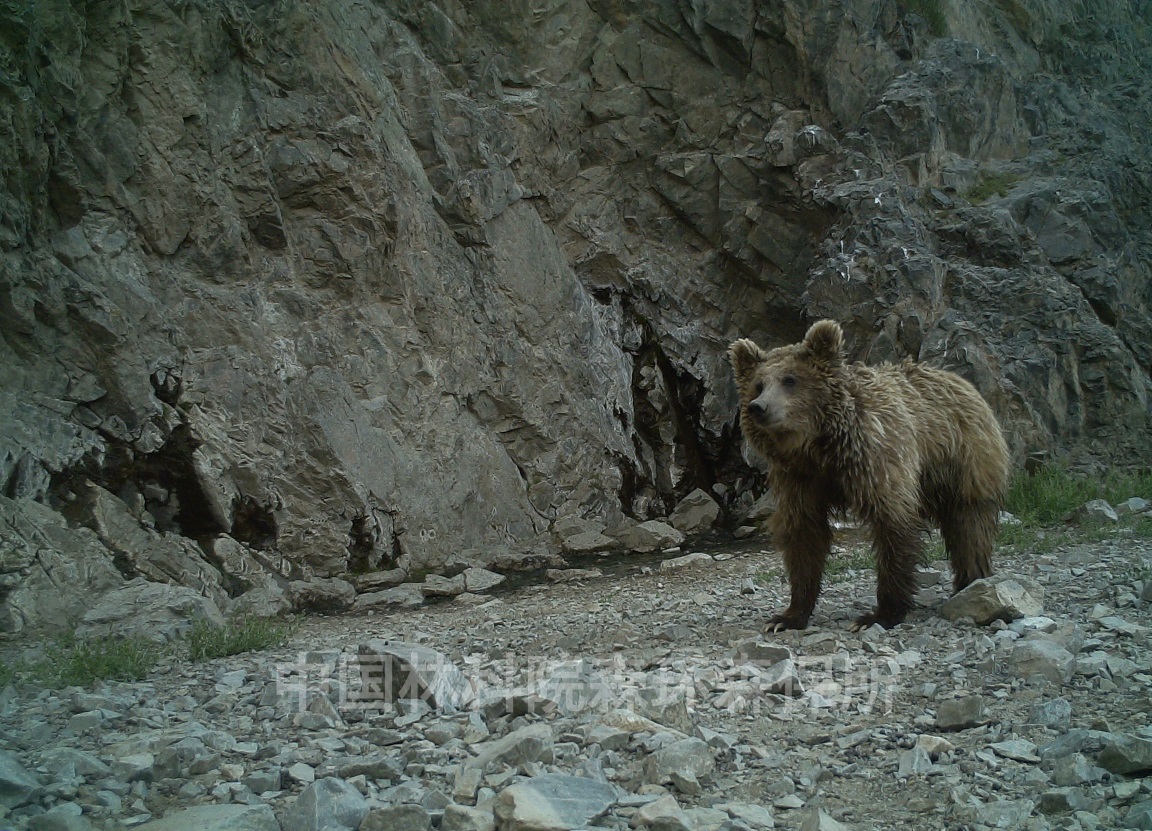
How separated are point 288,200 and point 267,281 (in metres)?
1.23

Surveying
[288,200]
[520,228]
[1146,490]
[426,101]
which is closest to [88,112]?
[288,200]

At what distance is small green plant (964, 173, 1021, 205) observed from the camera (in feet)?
50.2

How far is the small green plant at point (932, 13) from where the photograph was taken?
54.1 feet

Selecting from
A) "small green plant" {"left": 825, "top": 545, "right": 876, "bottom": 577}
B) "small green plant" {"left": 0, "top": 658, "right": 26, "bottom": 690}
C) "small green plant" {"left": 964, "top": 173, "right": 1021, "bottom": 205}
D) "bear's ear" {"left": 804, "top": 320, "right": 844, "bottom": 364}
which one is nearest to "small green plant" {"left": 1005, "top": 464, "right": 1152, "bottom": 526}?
"small green plant" {"left": 825, "top": 545, "right": 876, "bottom": 577}

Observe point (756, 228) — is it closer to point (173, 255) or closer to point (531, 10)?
point (531, 10)

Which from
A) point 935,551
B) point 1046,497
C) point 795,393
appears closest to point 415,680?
point 795,393

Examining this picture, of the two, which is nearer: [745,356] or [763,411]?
[763,411]

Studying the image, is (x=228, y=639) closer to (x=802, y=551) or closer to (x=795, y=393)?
(x=802, y=551)

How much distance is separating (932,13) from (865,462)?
14.9 metres

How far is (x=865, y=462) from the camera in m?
5.01

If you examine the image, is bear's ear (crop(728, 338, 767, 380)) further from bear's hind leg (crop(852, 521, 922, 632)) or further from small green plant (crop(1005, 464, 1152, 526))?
small green plant (crop(1005, 464, 1152, 526))

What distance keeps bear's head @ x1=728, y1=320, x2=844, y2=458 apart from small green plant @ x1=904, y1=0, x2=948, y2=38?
14076 mm

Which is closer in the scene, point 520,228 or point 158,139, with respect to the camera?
point 158,139

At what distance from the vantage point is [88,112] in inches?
359
